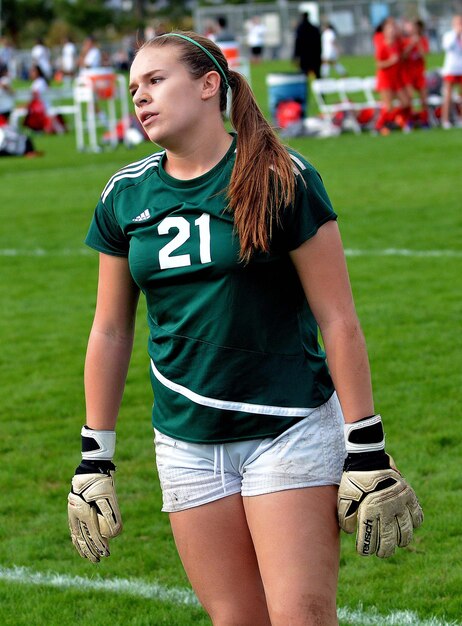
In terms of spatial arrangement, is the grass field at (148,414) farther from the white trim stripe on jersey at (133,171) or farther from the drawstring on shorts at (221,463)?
the white trim stripe on jersey at (133,171)

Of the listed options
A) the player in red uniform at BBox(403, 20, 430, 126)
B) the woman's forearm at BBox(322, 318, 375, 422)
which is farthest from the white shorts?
the player in red uniform at BBox(403, 20, 430, 126)

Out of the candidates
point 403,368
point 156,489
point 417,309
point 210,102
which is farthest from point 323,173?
point 210,102

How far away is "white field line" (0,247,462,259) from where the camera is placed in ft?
39.2

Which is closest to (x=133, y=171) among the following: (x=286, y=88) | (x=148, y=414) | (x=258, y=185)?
(x=258, y=185)

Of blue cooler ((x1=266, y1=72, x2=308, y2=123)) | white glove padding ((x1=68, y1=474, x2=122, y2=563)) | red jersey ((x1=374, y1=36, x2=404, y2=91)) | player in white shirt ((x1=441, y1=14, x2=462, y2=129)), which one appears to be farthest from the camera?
blue cooler ((x1=266, y1=72, x2=308, y2=123))

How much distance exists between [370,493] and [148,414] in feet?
15.0

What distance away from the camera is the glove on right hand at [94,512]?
3453mm

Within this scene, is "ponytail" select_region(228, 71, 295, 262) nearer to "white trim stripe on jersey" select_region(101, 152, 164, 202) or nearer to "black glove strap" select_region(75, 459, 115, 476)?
"white trim stripe on jersey" select_region(101, 152, 164, 202)

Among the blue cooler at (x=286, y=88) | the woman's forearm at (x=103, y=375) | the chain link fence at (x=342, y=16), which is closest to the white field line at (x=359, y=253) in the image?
the woman's forearm at (x=103, y=375)

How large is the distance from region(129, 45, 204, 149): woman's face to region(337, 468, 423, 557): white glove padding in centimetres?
100

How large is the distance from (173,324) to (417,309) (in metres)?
6.87

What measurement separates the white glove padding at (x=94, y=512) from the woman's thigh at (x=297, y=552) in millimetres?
441

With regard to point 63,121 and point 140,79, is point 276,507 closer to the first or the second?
point 140,79

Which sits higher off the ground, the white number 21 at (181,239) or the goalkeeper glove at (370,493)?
the white number 21 at (181,239)
